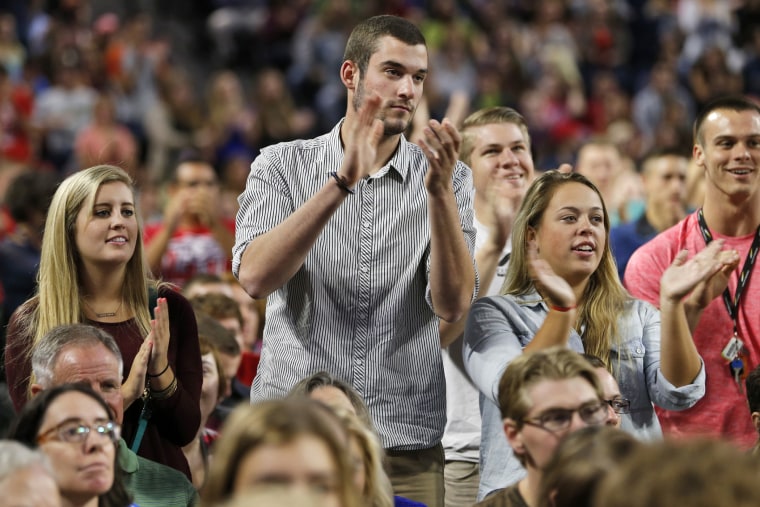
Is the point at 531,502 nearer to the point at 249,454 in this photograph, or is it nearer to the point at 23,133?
the point at 249,454

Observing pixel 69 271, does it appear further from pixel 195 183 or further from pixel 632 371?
pixel 195 183

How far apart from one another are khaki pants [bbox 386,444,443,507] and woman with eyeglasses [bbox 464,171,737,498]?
0.22 meters

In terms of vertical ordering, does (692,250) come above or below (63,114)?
below

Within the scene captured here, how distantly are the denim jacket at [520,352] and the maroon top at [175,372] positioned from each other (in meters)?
0.96

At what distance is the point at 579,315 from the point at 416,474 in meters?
0.78

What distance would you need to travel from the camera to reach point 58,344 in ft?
12.9

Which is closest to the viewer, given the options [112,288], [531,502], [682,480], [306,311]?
[682,480]

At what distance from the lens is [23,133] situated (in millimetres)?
11375

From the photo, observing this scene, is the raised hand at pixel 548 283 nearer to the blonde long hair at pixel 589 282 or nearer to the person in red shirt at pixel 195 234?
the blonde long hair at pixel 589 282

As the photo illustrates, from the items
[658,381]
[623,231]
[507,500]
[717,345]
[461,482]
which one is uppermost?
[623,231]

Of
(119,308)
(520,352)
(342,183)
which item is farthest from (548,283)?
(119,308)

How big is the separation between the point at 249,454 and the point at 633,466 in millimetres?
808

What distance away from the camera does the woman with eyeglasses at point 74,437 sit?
334 centimetres

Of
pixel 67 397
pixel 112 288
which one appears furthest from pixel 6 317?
pixel 67 397
